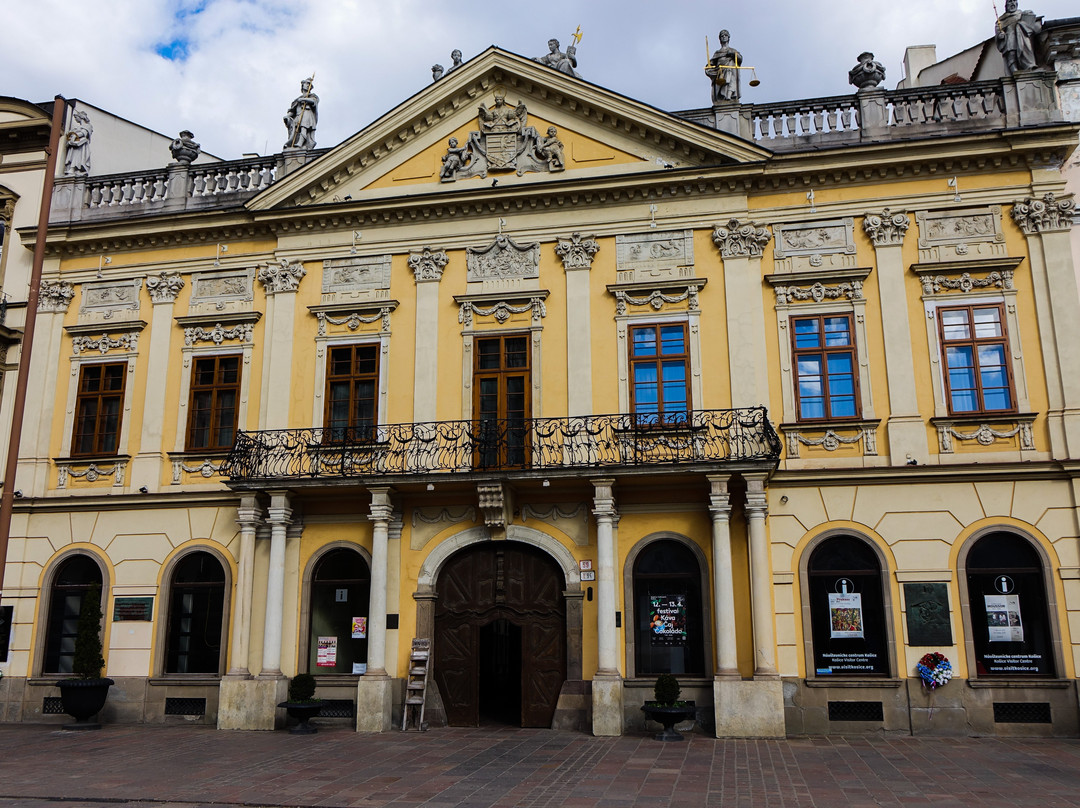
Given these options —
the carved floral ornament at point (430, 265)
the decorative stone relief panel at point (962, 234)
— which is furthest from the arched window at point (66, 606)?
the decorative stone relief panel at point (962, 234)

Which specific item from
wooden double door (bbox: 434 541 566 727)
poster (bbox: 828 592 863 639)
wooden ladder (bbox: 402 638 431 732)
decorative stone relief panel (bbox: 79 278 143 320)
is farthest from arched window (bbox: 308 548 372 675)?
poster (bbox: 828 592 863 639)

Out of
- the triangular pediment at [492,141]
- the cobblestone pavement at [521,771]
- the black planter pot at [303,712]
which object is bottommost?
the cobblestone pavement at [521,771]

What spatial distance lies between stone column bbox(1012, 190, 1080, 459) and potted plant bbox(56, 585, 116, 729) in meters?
17.5

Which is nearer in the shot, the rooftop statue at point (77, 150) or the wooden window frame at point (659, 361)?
the wooden window frame at point (659, 361)

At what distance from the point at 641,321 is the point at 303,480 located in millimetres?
6991

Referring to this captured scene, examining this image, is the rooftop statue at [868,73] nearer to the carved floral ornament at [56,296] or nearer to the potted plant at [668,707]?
the potted plant at [668,707]

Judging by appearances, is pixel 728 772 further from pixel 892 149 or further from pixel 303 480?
pixel 892 149

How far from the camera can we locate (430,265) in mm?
18844

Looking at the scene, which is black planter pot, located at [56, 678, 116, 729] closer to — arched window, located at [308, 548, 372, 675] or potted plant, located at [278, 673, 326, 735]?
potted plant, located at [278, 673, 326, 735]

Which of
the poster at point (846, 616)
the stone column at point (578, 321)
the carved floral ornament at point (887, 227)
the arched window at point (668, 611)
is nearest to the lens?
the poster at point (846, 616)

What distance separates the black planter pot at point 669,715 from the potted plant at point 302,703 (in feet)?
18.8

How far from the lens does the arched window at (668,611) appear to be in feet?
54.0

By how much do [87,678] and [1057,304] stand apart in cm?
1867

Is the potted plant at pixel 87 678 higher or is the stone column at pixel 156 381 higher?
the stone column at pixel 156 381
